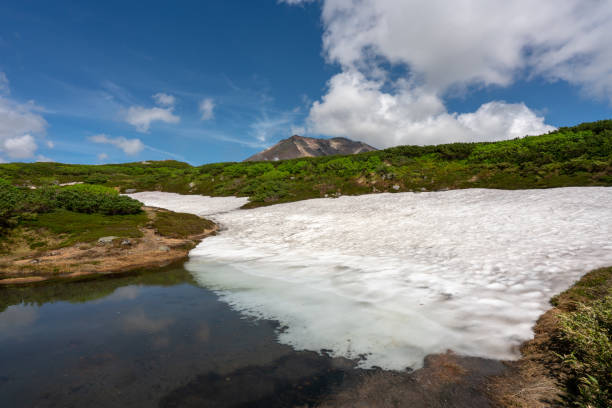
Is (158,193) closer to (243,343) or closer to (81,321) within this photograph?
(81,321)

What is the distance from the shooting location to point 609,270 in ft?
25.3

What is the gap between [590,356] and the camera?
162 inches

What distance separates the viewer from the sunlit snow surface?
6.14 meters

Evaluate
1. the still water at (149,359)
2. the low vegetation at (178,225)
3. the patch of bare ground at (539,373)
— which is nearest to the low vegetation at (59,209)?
the low vegetation at (178,225)

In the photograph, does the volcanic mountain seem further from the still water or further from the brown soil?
the still water

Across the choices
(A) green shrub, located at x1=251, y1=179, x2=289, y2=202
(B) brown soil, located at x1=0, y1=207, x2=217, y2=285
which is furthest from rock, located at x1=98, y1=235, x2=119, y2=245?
(A) green shrub, located at x1=251, y1=179, x2=289, y2=202

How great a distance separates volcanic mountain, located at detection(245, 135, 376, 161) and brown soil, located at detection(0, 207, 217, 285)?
451ft

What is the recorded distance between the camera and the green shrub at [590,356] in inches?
134

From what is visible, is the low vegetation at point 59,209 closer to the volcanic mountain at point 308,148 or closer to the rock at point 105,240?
the rock at point 105,240

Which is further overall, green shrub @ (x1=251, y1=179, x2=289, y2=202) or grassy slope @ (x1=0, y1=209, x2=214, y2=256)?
green shrub @ (x1=251, y1=179, x2=289, y2=202)

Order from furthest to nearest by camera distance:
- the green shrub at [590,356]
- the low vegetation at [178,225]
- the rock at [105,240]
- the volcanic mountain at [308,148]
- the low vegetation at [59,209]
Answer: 1. the volcanic mountain at [308,148]
2. the low vegetation at [178,225]
3. the low vegetation at [59,209]
4. the rock at [105,240]
5. the green shrub at [590,356]

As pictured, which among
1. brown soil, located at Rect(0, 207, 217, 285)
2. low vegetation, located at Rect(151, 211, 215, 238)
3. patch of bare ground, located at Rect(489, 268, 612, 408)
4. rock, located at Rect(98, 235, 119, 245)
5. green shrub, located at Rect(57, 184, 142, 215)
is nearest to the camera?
patch of bare ground, located at Rect(489, 268, 612, 408)

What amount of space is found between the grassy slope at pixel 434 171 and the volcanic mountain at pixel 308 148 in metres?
103

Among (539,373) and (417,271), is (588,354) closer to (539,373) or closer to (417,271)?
(539,373)
